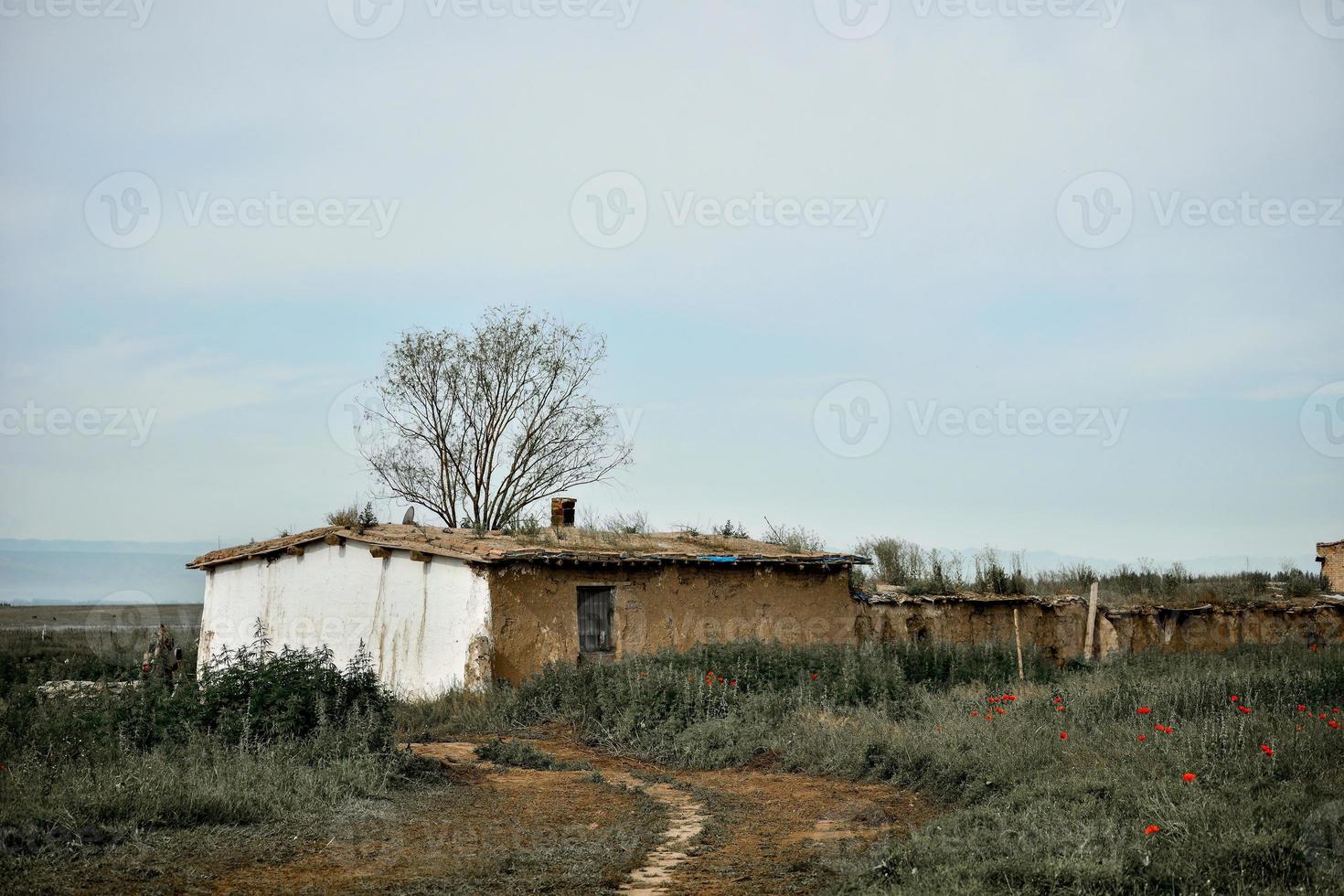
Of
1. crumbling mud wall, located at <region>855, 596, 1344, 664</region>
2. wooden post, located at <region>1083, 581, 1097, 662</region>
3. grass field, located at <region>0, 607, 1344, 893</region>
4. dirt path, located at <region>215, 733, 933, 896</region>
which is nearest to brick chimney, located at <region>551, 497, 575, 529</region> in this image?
crumbling mud wall, located at <region>855, 596, 1344, 664</region>

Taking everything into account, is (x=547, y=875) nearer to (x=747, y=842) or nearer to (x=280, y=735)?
(x=747, y=842)

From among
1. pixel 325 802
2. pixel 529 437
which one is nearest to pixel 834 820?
pixel 325 802

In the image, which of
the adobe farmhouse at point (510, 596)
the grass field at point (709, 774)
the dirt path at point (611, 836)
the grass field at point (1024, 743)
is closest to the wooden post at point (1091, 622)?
the grass field at point (1024, 743)

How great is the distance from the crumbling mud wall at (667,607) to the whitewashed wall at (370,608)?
604mm

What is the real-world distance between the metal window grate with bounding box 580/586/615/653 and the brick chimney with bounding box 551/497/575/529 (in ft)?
16.6

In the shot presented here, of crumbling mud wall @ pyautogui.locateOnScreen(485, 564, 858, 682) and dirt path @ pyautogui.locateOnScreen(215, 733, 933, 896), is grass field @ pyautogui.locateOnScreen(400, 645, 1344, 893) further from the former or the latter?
crumbling mud wall @ pyautogui.locateOnScreen(485, 564, 858, 682)

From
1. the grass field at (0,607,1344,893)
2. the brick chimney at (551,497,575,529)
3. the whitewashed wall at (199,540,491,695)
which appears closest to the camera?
the grass field at (0,607,1344,893)

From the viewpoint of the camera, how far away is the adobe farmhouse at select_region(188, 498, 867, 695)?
17906 millimetres

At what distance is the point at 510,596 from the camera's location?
58.4ft

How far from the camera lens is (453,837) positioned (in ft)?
28.9

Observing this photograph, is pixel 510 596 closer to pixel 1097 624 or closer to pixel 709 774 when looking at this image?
pixel 709 774

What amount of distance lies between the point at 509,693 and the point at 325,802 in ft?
23.8

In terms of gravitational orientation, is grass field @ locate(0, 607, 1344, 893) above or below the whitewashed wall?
below

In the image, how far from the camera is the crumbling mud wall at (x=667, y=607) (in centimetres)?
1786
